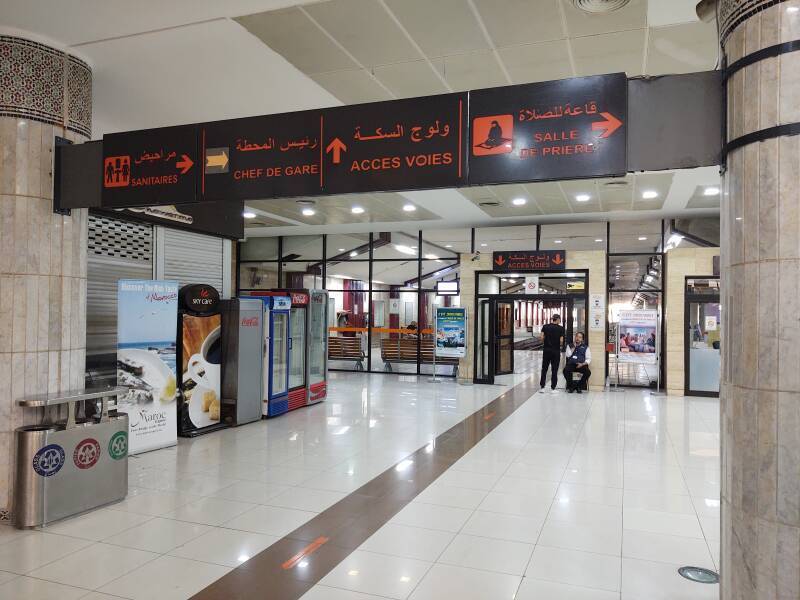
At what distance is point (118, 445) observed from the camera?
4.30m

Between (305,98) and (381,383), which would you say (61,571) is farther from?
(381,383)


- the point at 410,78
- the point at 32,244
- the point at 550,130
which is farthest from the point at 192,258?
the point at 550,130

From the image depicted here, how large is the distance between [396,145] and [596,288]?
345 inches

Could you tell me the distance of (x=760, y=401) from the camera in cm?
197

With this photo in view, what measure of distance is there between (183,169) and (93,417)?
80.2 inches

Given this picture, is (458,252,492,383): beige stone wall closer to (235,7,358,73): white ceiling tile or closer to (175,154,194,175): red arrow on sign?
(235,7,358,73): white ceiling tile

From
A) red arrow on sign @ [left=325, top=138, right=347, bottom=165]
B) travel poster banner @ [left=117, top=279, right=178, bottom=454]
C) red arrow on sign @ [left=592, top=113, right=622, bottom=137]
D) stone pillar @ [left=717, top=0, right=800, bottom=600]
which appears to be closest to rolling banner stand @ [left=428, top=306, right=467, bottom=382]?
travel poster banner @ [left=117, top=279, right=178, bottom=454]

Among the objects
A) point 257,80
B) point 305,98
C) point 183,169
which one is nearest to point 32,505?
point 183,169

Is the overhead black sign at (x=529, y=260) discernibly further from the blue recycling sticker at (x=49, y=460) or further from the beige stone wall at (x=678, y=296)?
the blue recycling sticker at (x=49, y=460)

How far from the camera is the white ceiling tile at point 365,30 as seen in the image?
373 centimetres

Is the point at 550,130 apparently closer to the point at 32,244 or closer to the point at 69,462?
the point at 32,244

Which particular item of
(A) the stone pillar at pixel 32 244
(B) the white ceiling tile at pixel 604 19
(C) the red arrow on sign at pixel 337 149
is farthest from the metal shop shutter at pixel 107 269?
(B) the white ceiling tile at pixel 604 19

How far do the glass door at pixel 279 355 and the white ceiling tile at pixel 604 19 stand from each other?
17.3ft

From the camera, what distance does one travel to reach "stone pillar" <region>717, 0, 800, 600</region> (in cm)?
189
